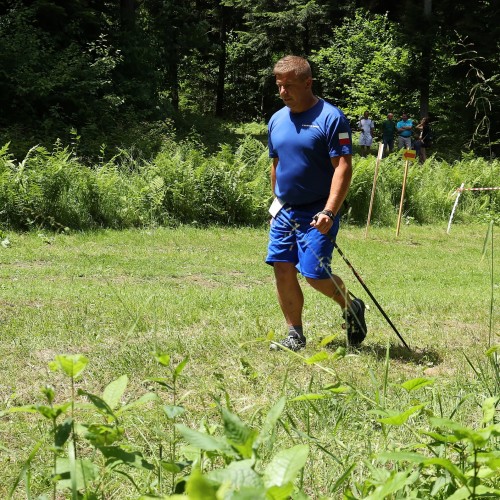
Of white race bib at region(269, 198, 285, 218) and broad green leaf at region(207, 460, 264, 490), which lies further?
white race bib at region(269, 198, 285, 218)

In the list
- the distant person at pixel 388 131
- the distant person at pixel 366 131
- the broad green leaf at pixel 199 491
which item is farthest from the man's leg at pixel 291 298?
the distant person at pixel 366 131

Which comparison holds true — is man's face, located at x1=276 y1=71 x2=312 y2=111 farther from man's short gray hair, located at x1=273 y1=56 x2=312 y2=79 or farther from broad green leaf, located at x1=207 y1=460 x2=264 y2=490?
broad green leaf, located at x1=207 y1=460 x2=264 y2=490

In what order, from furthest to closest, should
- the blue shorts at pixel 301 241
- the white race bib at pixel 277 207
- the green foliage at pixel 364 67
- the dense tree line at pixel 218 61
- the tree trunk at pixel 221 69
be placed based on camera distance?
the tree trunk at pixel 221 69 < the green foliage at pixel 364 67 < the dense tree line at pixel 218 61 < the white race bib at pixel 277 207 < the blue shorts at pixel 301 241

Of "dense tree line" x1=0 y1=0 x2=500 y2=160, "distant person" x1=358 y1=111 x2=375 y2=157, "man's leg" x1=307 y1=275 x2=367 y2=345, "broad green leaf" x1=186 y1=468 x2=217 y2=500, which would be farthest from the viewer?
"distant person" x1=358 y1=111 x2=375 y2=157

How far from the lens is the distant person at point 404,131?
23.3 m

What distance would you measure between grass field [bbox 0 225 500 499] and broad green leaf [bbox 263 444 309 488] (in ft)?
1.50

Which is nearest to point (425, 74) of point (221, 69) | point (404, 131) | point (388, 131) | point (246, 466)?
point (388, 131)

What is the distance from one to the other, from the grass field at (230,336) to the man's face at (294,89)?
1.57 m

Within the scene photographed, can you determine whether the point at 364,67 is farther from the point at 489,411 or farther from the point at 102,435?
the point at 102,435

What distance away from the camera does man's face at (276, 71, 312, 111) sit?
4.92 meters

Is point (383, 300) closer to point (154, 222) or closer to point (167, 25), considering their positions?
point (154, 222)

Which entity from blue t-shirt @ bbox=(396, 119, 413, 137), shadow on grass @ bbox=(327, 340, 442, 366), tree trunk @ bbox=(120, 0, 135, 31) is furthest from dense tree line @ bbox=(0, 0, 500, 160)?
shadow on grass @ bbox=(327, 340, 442, 366)

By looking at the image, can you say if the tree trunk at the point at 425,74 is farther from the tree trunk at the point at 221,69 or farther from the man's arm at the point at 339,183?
the man's arm at the point at 339,183

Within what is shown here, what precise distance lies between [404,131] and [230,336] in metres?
19.4
